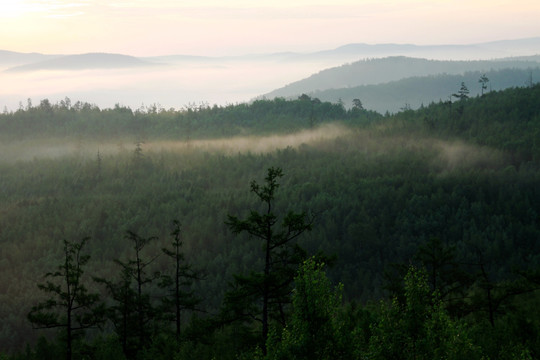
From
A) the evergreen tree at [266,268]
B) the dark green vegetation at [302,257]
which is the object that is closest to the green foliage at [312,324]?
the dark green vegetation at [302,257]

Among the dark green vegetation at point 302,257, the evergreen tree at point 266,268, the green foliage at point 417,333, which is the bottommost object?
the dark green vegetation at point 302,257

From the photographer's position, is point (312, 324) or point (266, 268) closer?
point (312, 324)

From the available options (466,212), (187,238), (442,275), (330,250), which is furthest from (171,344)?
(466,212)

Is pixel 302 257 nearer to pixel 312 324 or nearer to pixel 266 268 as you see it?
pixel 266 268

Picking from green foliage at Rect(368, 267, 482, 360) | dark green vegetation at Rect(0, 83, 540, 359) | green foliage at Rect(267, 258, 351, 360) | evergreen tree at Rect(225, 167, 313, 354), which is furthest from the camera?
evergreen tree at Rect(225, 167, 313, 354)

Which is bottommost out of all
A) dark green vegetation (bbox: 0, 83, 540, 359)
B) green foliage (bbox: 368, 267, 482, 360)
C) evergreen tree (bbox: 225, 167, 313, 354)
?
dark green vegetation (bbox: 0, 83, 540, 359)

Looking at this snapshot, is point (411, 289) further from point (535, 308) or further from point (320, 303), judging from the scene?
point (535, 308)

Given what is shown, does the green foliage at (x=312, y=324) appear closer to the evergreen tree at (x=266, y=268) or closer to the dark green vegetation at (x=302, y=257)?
the dark green vegetation at (x=302, y=257)

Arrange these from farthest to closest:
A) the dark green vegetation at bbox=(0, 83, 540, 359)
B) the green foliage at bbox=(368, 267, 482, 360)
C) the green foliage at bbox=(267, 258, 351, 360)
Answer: the dark green vegetation at bbox=(0, 83, 540, 359) < the green foliage at bbox=(368, 267, 482, 360) < the green foliage at bbox=(267, 258, 351, 360)

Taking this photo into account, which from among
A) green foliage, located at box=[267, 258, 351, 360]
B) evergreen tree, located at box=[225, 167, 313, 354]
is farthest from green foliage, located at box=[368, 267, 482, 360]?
evergreen tree, located at box=[225, 167, 313, 354]

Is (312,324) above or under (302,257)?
under

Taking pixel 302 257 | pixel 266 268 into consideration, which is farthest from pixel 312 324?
pixel 266 268

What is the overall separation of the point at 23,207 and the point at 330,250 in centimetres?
10773

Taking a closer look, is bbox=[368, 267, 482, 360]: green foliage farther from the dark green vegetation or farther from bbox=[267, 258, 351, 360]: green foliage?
bbox=[267, 258, 351, 360]: green foliage
